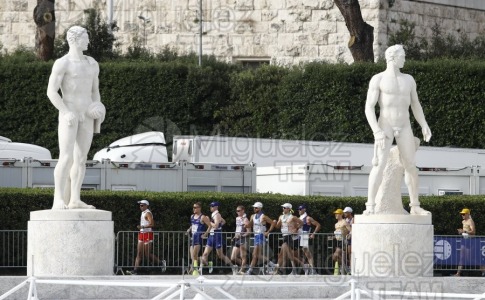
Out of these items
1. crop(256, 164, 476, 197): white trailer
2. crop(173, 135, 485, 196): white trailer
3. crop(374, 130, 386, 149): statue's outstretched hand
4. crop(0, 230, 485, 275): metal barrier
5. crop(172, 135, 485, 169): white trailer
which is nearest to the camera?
crop(374, 130, 386, 149): statue's outstretched hand

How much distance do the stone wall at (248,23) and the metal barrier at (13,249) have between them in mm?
15452

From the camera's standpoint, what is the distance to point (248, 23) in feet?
144

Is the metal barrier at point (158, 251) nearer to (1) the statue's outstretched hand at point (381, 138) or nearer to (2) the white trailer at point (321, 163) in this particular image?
(2) the white trailer at point (321, 163)

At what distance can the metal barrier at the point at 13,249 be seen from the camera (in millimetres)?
28234

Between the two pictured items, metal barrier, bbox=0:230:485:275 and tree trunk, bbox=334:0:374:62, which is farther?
tree trunk, bbox=334:0:374:62

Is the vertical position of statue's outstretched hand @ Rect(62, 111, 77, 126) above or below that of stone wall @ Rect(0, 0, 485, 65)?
below

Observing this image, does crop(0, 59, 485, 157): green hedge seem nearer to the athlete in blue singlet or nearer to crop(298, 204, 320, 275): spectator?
crop(298, 204, 320, 275): spectator

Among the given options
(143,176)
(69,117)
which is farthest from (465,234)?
(69,117)

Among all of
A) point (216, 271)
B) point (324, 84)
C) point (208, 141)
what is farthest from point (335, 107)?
point (216, 271)

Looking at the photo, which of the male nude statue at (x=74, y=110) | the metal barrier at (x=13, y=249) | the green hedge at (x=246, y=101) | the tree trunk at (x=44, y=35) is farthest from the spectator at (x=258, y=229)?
the tree trunk at (x=44, y=35)

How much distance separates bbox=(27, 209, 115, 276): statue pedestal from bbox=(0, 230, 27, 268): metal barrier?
17.7 ft

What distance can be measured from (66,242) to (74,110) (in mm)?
1820

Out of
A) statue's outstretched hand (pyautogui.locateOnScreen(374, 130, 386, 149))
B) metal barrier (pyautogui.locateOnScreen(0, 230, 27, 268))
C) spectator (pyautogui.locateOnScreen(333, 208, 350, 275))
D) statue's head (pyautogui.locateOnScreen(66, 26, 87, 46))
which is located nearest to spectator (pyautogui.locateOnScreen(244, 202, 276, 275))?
spectator (pyautogui.locateOnScreen(333, 208, 350, 275))

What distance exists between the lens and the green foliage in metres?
42.2
